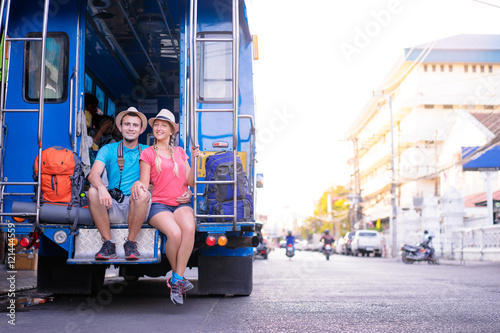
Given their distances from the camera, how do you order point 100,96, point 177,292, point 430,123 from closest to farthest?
point 177,292, point 100,96, point 430,123

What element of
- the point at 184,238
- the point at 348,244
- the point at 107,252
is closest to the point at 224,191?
the point at 184,238

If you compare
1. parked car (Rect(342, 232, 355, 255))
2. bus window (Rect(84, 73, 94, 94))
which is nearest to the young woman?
bus window (Rect(84, 73, 94, 94))

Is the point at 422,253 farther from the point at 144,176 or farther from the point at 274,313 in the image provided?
the point at 144,176

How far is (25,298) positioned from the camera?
8.03 m

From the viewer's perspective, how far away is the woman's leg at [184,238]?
6.20 meters

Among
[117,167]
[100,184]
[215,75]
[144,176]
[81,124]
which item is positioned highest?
[215,75]

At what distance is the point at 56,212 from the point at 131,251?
0.86 meters

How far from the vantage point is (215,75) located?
7.48 metres

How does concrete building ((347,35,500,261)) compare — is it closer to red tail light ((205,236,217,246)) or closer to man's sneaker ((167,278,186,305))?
red tail light ((205,236,217,246))

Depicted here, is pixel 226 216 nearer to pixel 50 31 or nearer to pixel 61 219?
pixel 61 219

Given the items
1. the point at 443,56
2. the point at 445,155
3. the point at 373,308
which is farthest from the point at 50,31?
the point at 443,56

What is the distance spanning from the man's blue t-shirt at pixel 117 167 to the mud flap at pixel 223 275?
58.7 inches

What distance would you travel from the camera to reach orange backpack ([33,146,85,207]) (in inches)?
247

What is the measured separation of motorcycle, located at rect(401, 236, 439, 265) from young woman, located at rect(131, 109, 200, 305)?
19048mm
